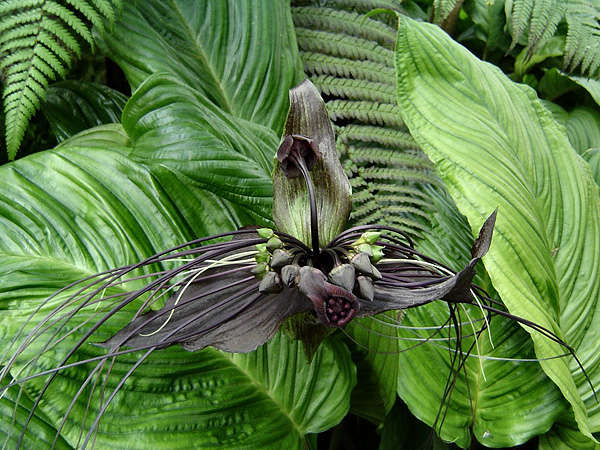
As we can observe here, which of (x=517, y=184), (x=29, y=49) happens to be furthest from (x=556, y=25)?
(x=29, y=49)

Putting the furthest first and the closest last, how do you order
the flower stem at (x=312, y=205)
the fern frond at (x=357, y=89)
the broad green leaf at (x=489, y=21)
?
the broad green leaf at (x=489, y=21) → the fern frond at (x=357, y=89) → the flower stem at (x=312, y=205)

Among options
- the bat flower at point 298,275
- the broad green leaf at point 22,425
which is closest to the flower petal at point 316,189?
the bat flower at point 298,275

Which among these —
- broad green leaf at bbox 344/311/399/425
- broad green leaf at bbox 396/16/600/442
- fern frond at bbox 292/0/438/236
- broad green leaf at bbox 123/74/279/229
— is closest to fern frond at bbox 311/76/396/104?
fern frond at bbox 292/0/438/236

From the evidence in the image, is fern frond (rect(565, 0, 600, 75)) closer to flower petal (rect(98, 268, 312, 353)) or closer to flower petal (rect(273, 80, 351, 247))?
flower petal (rect(273, 80, 351, 247))

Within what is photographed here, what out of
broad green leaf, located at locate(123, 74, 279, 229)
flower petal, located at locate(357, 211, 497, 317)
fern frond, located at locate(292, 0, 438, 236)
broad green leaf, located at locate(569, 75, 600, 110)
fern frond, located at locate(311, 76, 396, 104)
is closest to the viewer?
flower petal, located at locate(357, 211, 497, 317)

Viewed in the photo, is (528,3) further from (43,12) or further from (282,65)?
(43,12)

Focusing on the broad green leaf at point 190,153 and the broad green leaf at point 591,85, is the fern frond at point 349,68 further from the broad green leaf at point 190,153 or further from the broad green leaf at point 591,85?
the broad green leaf at point 591,85

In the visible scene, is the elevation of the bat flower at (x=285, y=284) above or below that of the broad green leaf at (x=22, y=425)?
above
